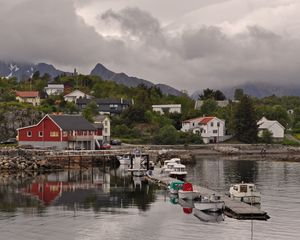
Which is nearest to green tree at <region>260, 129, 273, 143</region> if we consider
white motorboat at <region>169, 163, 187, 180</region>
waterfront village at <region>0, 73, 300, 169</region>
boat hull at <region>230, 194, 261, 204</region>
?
waterfront village at <region>0, 73, 300, 169</region>

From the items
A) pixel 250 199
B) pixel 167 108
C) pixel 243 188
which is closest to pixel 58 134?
pixel 243 188

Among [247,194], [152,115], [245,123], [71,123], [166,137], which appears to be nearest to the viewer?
[247,194]

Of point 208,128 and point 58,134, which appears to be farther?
point 208,128

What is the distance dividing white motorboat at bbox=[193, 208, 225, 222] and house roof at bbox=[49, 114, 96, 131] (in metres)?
55.4

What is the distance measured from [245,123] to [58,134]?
176ft

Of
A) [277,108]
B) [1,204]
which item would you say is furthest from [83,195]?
[277,108]

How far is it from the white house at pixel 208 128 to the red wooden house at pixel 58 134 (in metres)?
40.2

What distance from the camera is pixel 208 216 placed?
46.5 m

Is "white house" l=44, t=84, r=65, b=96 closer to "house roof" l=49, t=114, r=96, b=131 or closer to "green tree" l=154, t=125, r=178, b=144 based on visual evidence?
"green tree" l=154, t=125, r=178, b=144

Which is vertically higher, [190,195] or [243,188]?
[243,188]

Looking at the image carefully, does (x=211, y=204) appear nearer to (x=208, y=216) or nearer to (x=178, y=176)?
(x=208, y=216)

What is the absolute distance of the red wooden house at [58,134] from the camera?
100 m

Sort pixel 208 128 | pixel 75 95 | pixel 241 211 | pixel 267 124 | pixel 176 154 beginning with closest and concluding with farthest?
pixel 241 211 < pixel 176 154 < pixel 208 128 < pixel 267 124 < pixel 75 95

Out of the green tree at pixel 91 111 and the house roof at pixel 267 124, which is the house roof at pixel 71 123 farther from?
the house roof at pixel 267 124
